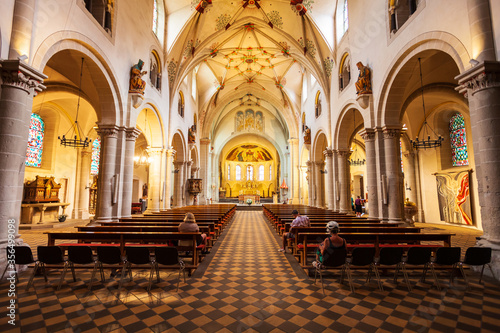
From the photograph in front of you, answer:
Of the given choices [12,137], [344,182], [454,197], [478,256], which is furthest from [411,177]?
[12,137]

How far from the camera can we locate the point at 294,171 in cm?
2606

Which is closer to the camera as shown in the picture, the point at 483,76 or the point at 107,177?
the point at 483,76

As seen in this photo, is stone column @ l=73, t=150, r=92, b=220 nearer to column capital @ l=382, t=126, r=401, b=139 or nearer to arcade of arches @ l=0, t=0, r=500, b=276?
arcade of arches @ l=0, t=0, r=500, b=276

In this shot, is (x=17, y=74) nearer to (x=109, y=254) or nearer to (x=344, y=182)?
(x=109, y=254)

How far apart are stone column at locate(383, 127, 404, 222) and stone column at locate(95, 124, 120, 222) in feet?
33.1

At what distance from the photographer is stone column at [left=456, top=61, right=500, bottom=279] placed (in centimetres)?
495

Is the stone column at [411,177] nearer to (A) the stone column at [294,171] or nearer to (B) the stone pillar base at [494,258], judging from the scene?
(A) the stone column at [294,171]

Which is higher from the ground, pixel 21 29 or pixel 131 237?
pixel 21 29

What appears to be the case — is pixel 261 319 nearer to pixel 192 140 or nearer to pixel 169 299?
pixel 169 299

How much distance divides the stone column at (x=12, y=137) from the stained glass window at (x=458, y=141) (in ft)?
56.8

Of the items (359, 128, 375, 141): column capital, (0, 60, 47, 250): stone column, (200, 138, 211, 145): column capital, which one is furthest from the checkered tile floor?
(200, 138, 211, 145): column capital

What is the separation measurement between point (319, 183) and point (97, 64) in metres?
15.5

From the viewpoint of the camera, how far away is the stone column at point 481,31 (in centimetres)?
522

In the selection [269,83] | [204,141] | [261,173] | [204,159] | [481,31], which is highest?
[269,83]
